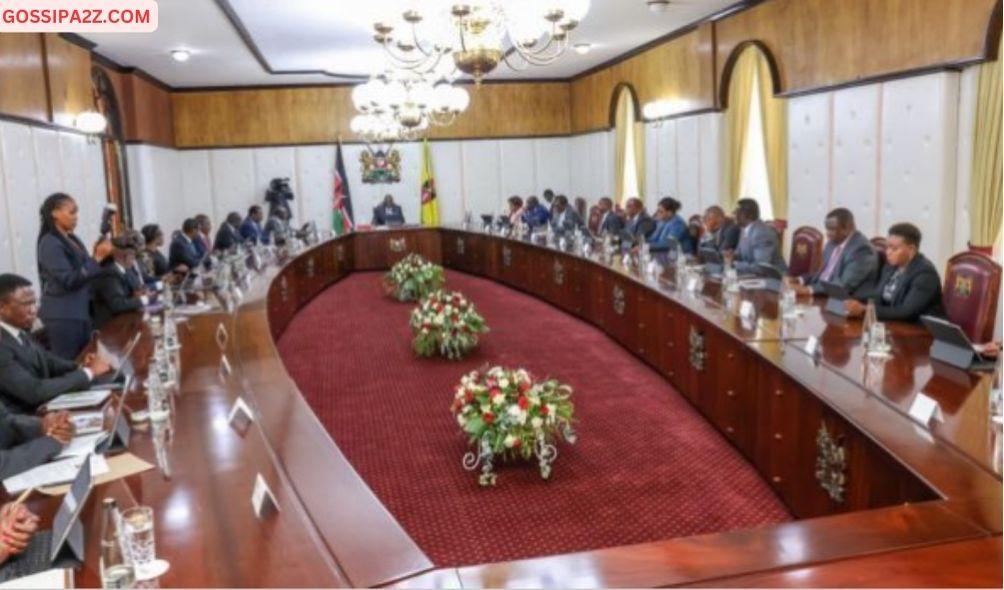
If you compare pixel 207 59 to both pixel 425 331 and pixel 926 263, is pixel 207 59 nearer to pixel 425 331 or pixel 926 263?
pixel 425 331

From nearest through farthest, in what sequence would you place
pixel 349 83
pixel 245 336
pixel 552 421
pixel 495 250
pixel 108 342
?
pixel 552 421 → pixel 108 342 → pixel 245 336 → pixel 495 250 → pixel 349 83

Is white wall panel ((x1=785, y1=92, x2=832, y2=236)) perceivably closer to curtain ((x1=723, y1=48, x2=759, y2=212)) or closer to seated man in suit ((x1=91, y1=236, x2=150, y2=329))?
curtain ((x1=723, y1=48, x2=759, y2=212))

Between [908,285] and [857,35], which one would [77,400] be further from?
[857,35]

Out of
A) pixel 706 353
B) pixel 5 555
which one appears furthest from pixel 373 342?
pixel 5 555

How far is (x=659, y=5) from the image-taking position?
8.02m

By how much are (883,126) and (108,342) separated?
5575 millimetres

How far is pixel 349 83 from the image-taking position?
13.4 m

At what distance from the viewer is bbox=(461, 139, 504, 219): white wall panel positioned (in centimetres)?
1416

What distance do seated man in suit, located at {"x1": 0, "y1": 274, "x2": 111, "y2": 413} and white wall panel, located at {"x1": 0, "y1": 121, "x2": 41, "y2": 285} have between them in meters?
3.35

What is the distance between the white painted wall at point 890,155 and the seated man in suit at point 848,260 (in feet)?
4.31

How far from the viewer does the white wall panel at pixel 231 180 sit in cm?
1334

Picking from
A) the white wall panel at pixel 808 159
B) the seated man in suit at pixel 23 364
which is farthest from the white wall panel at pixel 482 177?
the seated man in suit at pixel 23 364

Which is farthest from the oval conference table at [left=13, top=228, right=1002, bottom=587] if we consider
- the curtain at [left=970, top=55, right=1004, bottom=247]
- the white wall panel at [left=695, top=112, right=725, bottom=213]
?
the white wall panel at [left=695, top=112, right=725, bottom=213]

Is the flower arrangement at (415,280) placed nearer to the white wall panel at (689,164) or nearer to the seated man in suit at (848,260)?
the white wall panel at (689,164)
